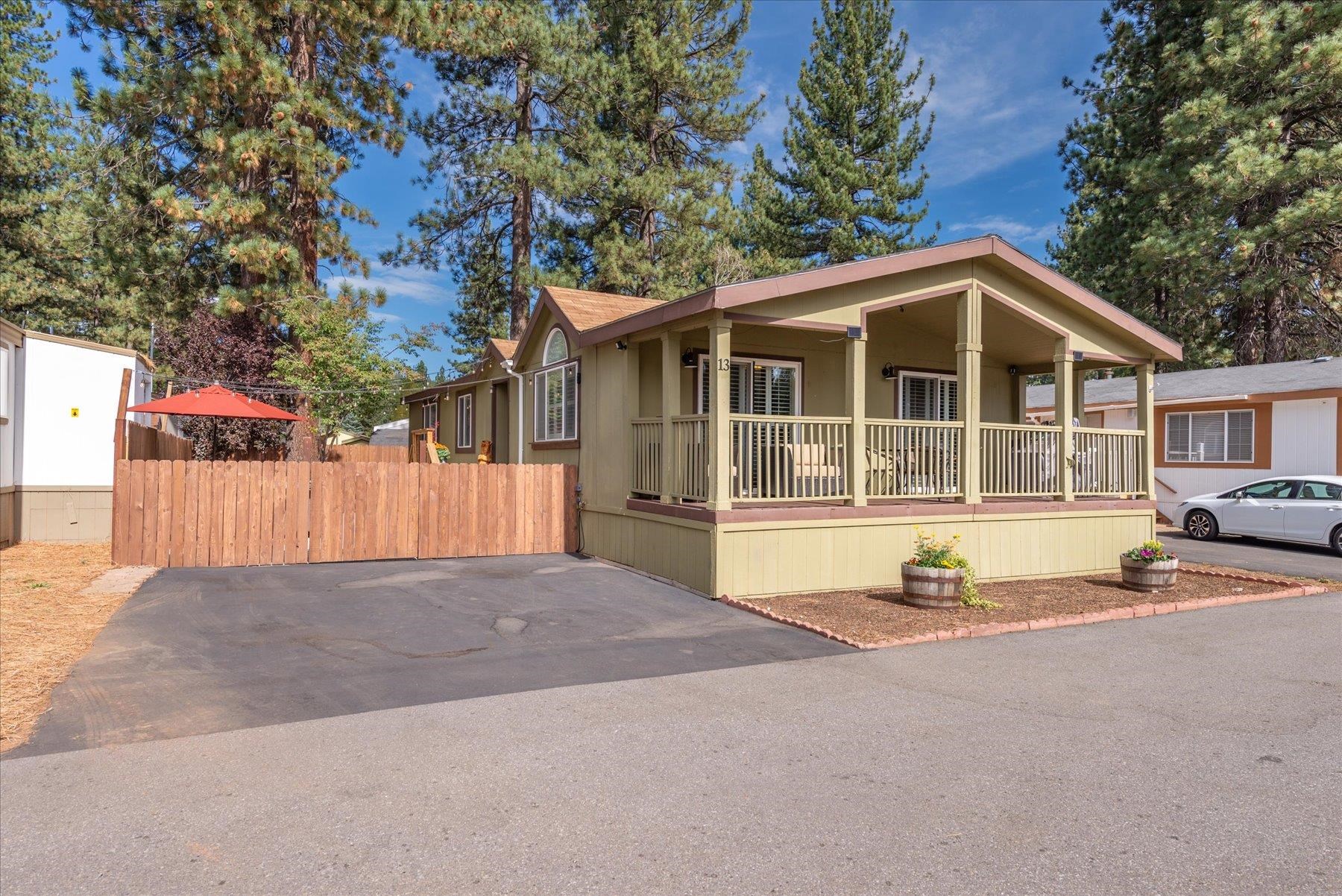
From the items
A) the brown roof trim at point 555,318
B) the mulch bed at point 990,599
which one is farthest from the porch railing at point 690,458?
the brown roof trim at point 555,318

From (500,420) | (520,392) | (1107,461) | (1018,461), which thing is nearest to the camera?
(1018,461)

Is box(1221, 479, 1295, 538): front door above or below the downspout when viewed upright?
below

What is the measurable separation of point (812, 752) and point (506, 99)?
23.9 metres

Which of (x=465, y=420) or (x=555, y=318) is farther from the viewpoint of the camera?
(x=465, y=420)

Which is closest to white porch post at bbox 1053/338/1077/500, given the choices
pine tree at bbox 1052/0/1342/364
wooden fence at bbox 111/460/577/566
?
wooden fence at bbox 111/460/577/566

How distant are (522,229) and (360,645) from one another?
20453mm

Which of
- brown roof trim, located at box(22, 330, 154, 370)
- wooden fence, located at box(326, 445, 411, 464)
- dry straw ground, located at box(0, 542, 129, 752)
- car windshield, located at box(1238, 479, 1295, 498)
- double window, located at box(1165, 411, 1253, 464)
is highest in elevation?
brown roof trim, located at box(22, 330, 154, 370)

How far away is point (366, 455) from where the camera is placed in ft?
77.8

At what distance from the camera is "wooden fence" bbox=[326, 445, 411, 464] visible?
2212cm

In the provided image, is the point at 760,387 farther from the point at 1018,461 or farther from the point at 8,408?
the point at 8,408

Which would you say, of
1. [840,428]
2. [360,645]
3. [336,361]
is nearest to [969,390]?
[840,428]

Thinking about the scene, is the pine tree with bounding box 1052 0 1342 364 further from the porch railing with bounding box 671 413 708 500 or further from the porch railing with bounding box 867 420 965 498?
the porch railing with bounding box 671 413 708 500

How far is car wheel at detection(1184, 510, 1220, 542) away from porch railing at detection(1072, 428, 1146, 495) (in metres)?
5.58

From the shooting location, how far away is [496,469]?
12.0 metres
